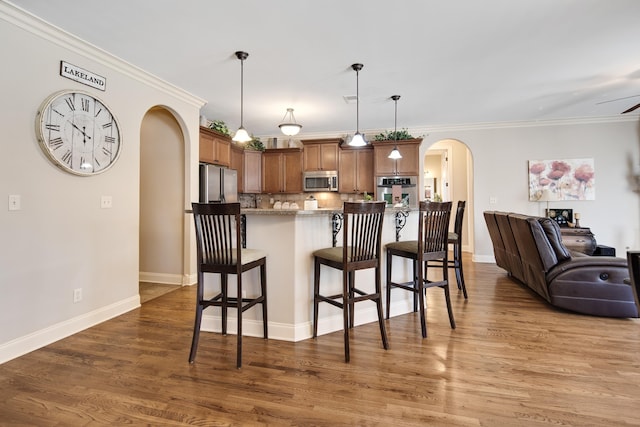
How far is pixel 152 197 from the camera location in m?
4.42

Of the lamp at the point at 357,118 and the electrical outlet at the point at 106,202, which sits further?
the lamp at the point at 357,118

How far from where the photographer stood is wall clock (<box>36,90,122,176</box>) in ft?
8.34

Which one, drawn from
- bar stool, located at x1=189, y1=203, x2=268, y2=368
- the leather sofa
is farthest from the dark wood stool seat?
bar stool, located at x1=189, y1=203, x2=268, y2=368

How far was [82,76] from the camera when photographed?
2836 millimetres

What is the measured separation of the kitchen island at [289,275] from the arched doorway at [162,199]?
188cm

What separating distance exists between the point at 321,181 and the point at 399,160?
1528 mm

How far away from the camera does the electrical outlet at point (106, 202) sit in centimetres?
305

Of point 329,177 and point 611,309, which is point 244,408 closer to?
point 611,309

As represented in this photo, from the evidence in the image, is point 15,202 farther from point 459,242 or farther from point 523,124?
point 523,124

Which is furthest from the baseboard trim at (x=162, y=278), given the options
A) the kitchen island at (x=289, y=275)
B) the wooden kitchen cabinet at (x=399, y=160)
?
the wooden kitchen cabinet at (x=399, y=160)

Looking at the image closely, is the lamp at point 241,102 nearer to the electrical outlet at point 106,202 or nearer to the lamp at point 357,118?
the lamp at point 357,118

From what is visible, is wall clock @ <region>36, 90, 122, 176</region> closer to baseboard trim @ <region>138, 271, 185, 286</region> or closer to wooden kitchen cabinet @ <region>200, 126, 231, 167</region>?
wooden kitchen cabinet @ <region>200, 126, 231, 167</region>

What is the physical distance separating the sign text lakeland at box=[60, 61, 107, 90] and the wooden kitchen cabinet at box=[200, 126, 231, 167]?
1584mm

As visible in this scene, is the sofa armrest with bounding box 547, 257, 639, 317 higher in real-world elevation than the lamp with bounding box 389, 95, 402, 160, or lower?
lower
